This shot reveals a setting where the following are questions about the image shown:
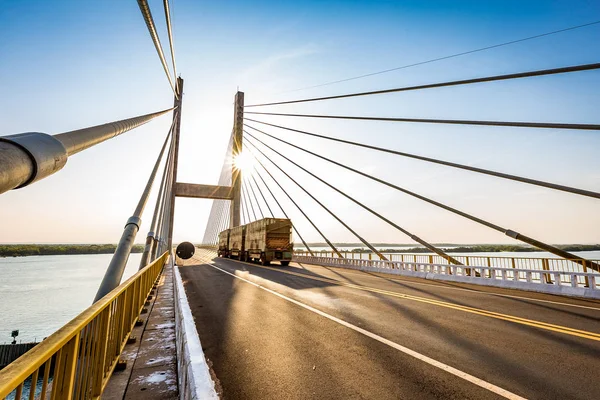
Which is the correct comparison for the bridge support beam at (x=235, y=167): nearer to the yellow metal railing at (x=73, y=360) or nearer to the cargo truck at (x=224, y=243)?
the cargo truck at (x=224, y=243)

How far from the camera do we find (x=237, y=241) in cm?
3506

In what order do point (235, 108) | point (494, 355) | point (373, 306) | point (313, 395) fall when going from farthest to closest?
point (235, 108) → point (373, 306) → point (494, 355) → point (313, 395)

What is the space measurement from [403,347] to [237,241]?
103 ft

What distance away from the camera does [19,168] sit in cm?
231

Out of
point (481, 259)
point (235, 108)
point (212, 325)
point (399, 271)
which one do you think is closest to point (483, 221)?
point (399, 271)

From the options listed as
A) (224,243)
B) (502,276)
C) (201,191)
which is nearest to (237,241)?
(224,243)

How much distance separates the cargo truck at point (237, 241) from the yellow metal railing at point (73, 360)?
2930cm

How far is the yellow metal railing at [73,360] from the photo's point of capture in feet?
4.83

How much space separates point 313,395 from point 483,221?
449 inches

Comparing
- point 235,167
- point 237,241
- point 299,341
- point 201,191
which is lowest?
point 299,341

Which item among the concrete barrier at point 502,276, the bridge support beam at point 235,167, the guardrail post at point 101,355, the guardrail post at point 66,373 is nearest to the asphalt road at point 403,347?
the guardrail post at point 101,355

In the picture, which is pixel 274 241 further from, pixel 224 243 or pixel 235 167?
pixel 224 243

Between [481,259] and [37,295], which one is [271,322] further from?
[37,295]

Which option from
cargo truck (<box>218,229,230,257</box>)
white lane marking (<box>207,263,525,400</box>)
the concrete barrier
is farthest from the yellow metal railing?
cargo truck (<box>218,229,230,257</box>)
